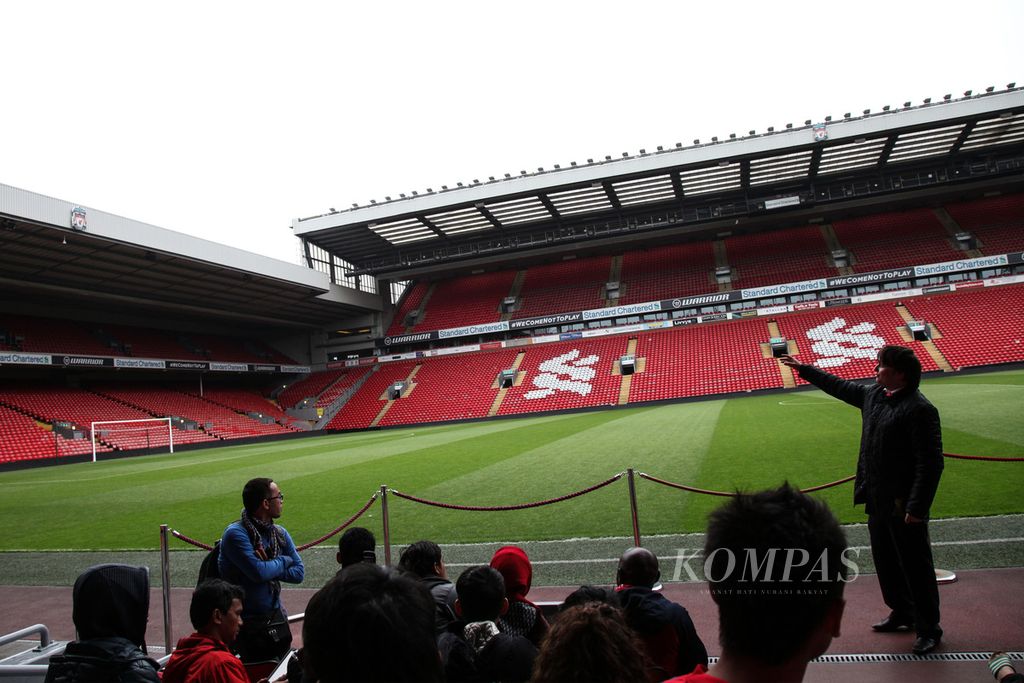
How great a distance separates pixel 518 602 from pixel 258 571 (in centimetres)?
201

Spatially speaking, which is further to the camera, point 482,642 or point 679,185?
point 679,185

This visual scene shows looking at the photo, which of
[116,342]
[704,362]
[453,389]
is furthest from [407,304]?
[704,362]

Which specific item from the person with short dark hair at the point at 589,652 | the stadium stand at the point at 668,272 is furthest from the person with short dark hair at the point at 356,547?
the stadium stand at the point at 668,272

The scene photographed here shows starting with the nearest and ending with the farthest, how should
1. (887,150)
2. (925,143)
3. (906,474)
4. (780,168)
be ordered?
(906,474) → (925,143) → (887,150) → (780,168)

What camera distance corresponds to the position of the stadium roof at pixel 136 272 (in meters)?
23.1

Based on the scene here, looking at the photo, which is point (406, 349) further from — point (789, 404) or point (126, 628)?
point (126, 628)

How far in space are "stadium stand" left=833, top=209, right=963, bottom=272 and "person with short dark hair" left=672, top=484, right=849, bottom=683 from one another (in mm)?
41584

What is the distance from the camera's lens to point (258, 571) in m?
3.98

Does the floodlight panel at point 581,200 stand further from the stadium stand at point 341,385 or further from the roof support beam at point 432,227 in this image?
the stadium stand at point 341,385

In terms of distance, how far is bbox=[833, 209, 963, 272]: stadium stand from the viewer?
3647 cm

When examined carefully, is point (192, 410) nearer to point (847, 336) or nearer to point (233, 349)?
point (233, 349)

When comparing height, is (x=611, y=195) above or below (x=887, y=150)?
above

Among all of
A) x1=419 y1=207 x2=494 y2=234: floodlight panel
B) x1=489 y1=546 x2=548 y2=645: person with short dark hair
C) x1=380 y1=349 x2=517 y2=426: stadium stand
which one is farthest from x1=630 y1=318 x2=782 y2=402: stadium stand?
x1=489 y1=546 x2=548 y2=645: person with short dark hair

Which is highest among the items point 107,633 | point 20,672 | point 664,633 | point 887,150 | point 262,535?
point 887,150
